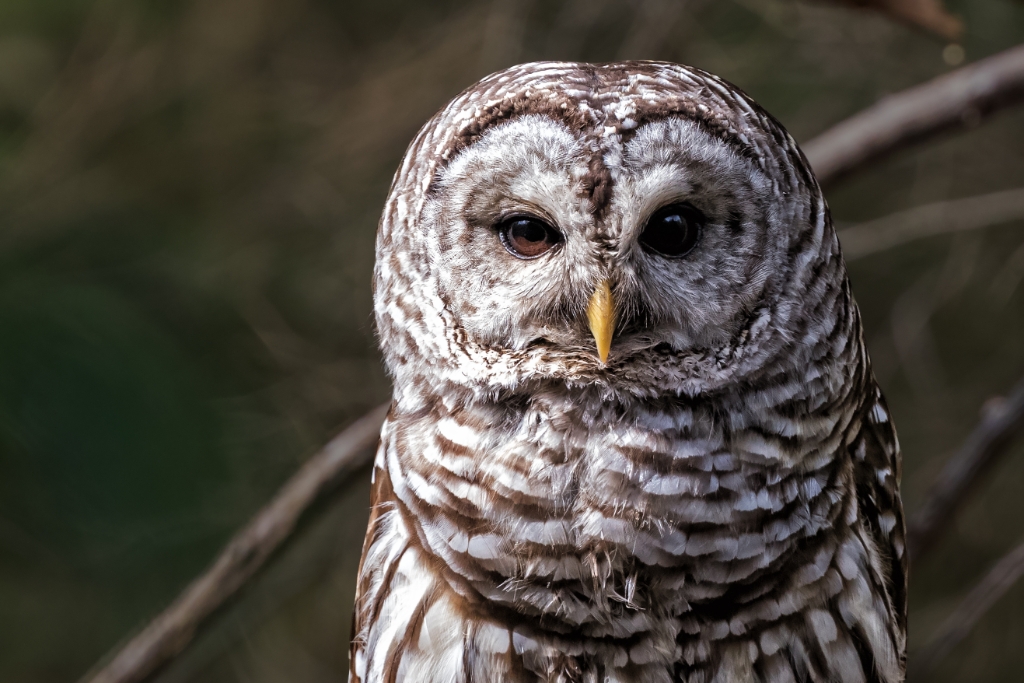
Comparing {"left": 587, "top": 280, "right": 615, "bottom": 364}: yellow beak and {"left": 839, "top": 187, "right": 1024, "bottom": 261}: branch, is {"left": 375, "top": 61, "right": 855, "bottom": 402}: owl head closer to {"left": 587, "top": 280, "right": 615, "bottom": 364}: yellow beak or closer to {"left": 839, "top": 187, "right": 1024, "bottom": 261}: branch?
{"left": 587, "top": 280, "right": 615, "bottom": 364}: yellow beak

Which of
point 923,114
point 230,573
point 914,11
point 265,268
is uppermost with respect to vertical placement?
point 914,11

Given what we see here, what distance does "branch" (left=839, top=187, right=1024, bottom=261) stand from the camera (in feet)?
10.8

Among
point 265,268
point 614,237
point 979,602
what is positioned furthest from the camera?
point 265,268

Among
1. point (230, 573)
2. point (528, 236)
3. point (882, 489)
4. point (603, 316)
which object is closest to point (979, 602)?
point (882, 489)

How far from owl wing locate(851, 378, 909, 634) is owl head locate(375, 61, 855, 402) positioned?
12.3 inches

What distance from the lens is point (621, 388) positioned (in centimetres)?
164

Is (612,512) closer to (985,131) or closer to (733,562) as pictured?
(733,562)

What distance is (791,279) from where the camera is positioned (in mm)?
1633

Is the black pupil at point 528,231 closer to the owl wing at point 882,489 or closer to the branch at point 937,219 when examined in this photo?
the owl wing at point 882,489

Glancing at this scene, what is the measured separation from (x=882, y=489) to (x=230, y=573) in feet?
5.23

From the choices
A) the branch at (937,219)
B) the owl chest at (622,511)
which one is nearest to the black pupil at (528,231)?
the owl chest at (622,511)

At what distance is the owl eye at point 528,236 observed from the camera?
1.57 meters

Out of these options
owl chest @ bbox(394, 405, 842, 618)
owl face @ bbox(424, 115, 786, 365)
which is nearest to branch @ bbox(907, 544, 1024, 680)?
owl chest @ bbox(394, 405, 842, 618)

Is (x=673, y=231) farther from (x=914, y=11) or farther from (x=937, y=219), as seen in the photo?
(x=937, y=219)
